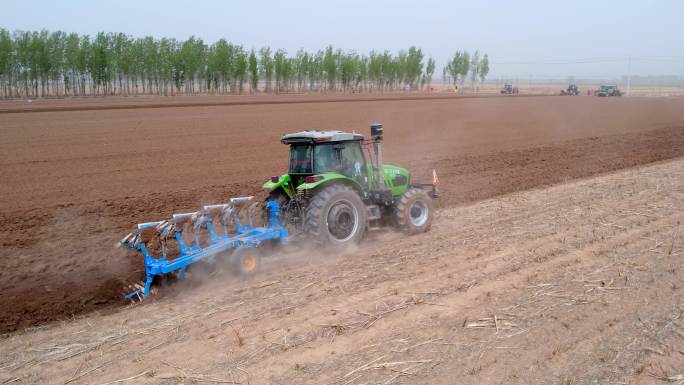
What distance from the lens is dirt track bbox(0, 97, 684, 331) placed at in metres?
8.60

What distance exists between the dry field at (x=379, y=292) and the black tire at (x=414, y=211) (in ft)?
0.76

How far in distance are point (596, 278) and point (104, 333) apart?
6.10 m

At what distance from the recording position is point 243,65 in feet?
238

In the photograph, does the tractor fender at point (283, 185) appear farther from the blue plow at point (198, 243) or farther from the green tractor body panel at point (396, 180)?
the green tractor body panel at point (396, 180)

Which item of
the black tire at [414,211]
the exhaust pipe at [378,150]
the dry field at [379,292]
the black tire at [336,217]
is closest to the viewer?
the dry field at [379,292]

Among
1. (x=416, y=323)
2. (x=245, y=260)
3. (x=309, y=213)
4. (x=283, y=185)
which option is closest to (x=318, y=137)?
(x=283, y=185)

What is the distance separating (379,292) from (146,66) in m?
67.6

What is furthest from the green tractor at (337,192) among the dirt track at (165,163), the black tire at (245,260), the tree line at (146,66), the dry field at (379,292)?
the tree line at (146,66)

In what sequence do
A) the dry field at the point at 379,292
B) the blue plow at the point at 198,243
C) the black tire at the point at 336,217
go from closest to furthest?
the dry field at the point at 379,292, the blue plow at the point at 198,243, the black tire at the point at 336,217

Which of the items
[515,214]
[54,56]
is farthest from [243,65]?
[515,214]

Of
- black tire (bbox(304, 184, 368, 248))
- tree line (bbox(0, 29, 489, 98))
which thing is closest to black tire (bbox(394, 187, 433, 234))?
black tire (bbox(304, 184, 368, 248))

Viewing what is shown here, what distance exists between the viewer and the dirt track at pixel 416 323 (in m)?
5.19

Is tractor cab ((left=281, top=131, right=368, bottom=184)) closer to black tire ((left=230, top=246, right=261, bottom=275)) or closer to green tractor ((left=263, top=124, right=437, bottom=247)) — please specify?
green tractor ((left=263, top=124, right=437, bottom=247))

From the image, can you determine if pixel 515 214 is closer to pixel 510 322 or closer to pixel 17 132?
pixel 510 322
